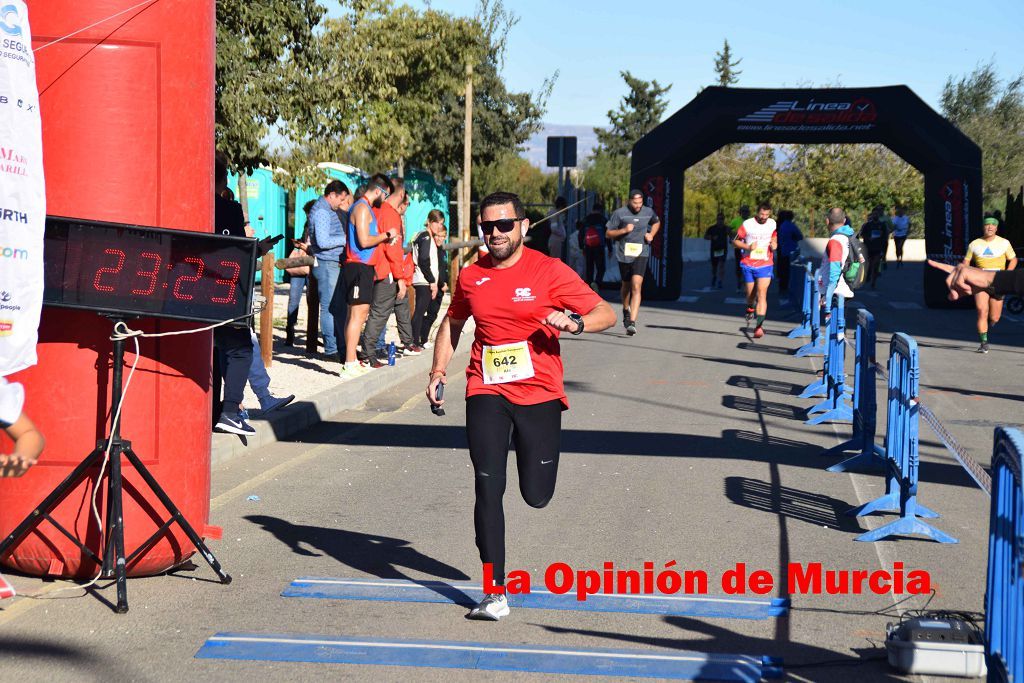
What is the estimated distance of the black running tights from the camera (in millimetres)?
5914

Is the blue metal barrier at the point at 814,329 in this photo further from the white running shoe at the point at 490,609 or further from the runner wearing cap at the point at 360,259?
the white running shoe at the point at 490,609

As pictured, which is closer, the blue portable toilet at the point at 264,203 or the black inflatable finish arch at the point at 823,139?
the black inflatable finish arch at the point at 823,139

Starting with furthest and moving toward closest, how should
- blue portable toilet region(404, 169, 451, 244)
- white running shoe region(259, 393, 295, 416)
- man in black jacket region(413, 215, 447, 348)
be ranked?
blue portable toilet region(404, 169, 451, 244) → man in black jacket region(413, 215, 447, 348) → white running shoe region(259, 393, 295, 416)

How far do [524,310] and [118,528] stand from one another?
2.09 meters

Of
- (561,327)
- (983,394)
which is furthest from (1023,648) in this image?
(983,394)

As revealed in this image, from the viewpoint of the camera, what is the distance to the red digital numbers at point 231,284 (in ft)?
20.8

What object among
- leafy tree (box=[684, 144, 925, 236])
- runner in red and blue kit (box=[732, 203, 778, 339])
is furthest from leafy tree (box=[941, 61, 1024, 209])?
runner in red and blue kit (box=[732, 203, 778, 339])

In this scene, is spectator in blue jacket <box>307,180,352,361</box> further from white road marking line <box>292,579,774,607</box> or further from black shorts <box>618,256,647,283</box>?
white road marking line <box>292,579,774,607</box>

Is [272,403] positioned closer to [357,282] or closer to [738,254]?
[357,282]

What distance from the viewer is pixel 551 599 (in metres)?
6.13

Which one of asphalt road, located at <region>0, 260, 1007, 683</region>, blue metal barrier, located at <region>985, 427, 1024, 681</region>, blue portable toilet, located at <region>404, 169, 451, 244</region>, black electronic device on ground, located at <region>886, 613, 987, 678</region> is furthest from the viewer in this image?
blue portable toilet, located at <region>404, 169, 451, 244</region>

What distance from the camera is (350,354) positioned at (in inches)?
545

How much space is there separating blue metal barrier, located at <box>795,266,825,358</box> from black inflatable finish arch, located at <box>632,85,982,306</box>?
343 inches

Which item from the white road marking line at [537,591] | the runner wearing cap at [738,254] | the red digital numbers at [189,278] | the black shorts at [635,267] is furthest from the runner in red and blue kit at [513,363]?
the runner wearing cap at [738,254]
